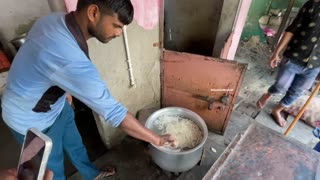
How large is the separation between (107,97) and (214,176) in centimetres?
74

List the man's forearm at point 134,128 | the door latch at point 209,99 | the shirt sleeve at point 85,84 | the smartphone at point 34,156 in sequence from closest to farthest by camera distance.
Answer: the smartphone at point 34,156 < the shirt sleeve at point 85,84 < the man's forearm at point 134,128 < the door latch at point 209,99

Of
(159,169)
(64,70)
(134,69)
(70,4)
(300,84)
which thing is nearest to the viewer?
(64,70)

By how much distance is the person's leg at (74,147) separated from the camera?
1.76 m

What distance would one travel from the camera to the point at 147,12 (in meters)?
1.98

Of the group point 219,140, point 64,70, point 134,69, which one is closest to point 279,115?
point 219,140

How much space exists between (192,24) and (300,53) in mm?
1292

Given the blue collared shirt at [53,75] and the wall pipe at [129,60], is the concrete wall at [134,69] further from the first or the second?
the blue collared shirt at [53,75]

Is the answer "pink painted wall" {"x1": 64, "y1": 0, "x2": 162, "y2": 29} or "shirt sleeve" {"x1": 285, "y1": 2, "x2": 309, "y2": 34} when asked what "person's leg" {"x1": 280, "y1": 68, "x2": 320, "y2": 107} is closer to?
"shirt sleeve" {"x1": 285, "y1": 2, "x2": 309, "y2": 34}

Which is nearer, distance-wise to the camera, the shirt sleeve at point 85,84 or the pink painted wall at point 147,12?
the shirt sleeve at point 85,84

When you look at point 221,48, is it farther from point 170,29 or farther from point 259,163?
point 259,163

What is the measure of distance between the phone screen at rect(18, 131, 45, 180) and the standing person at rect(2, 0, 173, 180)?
307 millimetres

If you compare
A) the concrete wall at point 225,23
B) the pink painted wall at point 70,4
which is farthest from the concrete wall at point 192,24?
the pink painted wall at point 70,4

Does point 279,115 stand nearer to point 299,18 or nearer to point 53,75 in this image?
point 299,18

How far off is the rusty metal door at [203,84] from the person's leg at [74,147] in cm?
112
